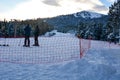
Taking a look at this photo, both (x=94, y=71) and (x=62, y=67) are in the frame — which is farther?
(x=62, y=67)

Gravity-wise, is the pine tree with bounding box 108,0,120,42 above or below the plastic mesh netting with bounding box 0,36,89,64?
above

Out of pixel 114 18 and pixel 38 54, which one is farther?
pixel 114 18

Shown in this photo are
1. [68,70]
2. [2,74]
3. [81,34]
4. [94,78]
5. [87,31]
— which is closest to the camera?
[94,78]

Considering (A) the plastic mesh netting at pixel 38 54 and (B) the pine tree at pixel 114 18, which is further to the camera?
(B) the pine tree at pixel 114 18

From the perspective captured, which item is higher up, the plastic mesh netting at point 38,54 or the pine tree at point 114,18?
A: the pine tree at point 114,18

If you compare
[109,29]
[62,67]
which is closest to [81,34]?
[109,29]

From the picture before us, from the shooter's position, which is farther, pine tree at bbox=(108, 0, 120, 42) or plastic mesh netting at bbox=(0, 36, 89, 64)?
pine tree at bbox=(108, 0, 120, 42)

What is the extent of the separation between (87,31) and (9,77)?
69.2 m

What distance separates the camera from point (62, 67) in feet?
45.2

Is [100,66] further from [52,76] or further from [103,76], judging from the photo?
[52,76]

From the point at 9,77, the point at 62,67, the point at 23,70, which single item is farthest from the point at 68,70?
the point at 9,77

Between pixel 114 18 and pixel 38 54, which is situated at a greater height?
pixel 114 18

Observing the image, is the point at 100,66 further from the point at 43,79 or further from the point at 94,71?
the point at 43,79

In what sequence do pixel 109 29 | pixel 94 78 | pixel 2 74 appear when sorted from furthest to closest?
pixel 109 29, pixel 2 74, pixel 94 78
